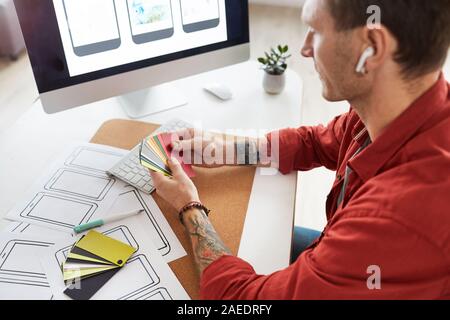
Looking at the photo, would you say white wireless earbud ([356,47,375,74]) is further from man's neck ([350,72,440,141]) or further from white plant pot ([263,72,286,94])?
white plant pot ([263,72,286,94])

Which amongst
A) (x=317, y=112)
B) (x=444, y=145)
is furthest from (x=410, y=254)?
(x=317, y=112)

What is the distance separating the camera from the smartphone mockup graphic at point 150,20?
3.29 feet

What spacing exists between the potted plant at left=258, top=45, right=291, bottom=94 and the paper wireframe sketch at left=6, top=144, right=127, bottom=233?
19.0 inches

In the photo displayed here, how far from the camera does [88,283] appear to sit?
756 mm

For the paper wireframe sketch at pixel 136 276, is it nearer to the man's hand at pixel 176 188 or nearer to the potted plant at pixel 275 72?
the man's hand at pixel 176 188

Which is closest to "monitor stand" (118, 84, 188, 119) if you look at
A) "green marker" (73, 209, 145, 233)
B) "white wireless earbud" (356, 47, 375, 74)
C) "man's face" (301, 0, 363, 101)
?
"green marker" (73, 209, 145, 233)

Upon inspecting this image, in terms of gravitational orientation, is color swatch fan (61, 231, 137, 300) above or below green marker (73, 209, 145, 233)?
below

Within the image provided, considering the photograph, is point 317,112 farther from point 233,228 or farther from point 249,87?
point 233,228

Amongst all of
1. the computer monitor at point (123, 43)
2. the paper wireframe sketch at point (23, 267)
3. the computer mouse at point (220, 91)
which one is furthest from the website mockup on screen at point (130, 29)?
the paper wireframe sketch at point (23, 267)

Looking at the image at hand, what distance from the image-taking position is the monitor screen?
916 mm

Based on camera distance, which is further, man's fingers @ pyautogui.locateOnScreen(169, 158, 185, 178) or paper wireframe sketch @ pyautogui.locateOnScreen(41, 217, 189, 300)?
man's fingers @ pyautogui.locateOnScreen(169, 158, 185, 178)

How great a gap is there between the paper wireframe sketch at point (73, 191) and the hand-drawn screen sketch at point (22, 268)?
5cm

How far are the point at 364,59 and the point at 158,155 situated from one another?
19.4 inches

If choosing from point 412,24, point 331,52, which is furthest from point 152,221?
point 412,24
